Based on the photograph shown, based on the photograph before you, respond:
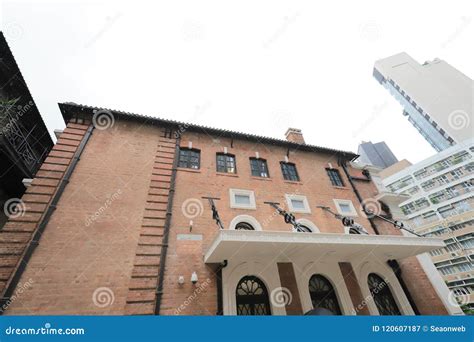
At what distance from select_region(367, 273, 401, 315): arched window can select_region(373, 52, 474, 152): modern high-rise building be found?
74741 mm

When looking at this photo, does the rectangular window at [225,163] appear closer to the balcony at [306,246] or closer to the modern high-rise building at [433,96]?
the balcony at [306,246]

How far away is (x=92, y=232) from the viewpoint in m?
7.50

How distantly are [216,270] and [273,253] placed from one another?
2.23m

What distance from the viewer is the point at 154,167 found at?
9.86 m

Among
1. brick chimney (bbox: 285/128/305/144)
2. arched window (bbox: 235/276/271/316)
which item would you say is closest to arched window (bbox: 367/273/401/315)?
arched window (bbox: 235/276/271/316)

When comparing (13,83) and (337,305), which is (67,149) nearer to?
(13,83)

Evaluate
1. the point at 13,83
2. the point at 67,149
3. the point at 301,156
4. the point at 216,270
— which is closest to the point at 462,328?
the point at 216,270

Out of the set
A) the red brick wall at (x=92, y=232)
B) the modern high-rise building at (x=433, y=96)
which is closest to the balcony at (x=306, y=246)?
the red brick wall at (x=92, y=232)

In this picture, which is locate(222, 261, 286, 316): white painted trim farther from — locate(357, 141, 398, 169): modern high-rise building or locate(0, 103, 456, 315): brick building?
locate(357, 141, 398, 169): modern high-rise building

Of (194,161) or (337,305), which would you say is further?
(194,161)

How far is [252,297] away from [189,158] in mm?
6915

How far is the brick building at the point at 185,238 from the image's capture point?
22.0 ft

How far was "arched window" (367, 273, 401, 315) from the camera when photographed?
9.71m

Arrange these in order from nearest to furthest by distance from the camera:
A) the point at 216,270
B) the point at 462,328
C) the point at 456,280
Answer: the point at 462,328 → the point at 216,270 → the point at 456,280
